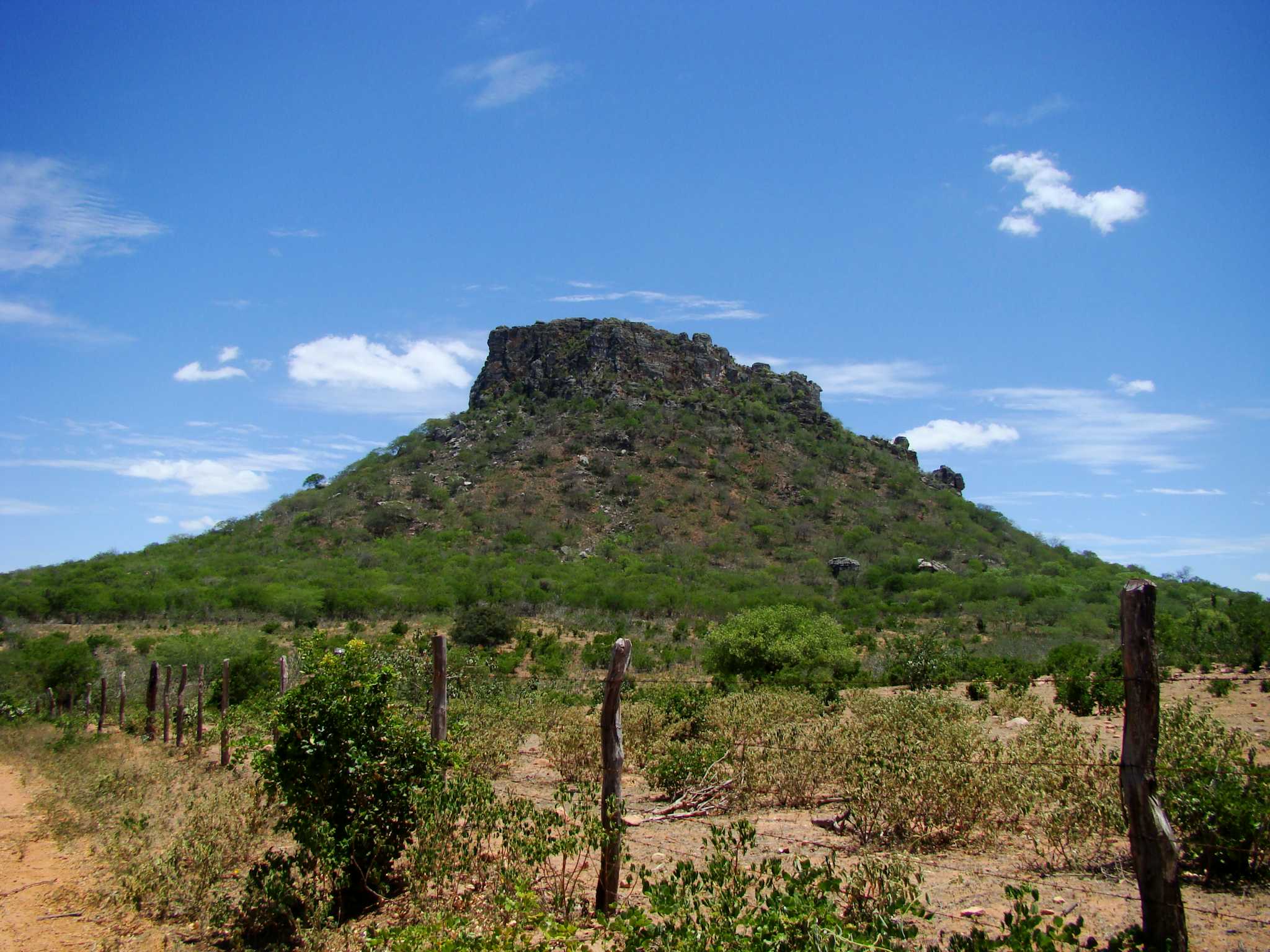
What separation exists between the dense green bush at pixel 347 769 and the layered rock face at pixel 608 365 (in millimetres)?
61136

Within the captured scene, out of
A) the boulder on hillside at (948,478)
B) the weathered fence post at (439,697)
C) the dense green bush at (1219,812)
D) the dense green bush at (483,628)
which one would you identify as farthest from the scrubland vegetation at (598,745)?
the boulder on hillside at (948,478)

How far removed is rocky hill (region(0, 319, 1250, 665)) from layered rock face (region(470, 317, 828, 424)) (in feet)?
0.69

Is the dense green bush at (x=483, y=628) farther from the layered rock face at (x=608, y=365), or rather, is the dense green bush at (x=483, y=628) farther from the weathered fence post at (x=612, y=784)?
the layered rock face at (x=608, y=365)

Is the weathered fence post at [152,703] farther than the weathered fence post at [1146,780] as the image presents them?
Yes

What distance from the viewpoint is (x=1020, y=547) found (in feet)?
189

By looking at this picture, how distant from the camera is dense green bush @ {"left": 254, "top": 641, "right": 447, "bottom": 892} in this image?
579 cm

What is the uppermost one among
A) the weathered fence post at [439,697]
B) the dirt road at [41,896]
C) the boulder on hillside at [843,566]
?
the boulder on hillside at [843,566]

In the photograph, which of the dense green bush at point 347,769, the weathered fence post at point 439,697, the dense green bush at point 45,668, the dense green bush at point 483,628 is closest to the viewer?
the dense green bush at point 347,769

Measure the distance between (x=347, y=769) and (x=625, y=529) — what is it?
4716 cm

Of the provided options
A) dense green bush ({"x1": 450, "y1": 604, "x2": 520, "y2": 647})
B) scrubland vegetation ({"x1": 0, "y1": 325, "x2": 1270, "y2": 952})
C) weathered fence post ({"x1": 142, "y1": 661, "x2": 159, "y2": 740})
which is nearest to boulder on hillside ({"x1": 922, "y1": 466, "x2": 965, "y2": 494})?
scrubland vegetation ({"x1": 0, "y1": 325, "x2": 1270, "y2": 952})

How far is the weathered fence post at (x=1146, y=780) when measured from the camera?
400 centimetres

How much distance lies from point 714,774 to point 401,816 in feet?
14.3

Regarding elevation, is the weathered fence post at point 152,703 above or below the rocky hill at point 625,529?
below

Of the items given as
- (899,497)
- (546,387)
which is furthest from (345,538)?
(899,497)
